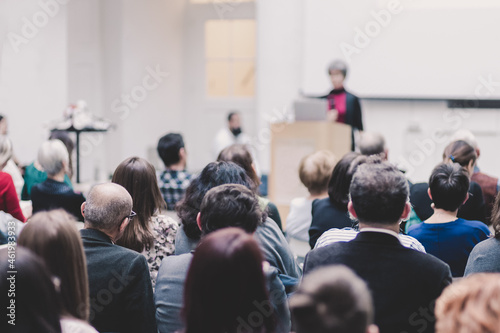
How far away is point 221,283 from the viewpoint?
1339 mm

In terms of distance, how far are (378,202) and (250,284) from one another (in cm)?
62

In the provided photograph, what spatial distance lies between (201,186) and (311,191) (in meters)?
0.89

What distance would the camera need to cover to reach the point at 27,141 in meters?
6.55

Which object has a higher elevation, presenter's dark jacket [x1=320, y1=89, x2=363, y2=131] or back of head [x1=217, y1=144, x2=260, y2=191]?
presenter's dark jacket [x1=320, y1=89, x2=363, y2=131]

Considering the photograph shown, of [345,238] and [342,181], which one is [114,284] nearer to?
[345,238]

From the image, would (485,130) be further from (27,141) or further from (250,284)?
(250,284)

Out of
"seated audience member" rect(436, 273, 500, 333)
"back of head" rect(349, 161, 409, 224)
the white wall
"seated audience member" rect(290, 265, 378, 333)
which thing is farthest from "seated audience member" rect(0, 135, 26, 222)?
the white wall

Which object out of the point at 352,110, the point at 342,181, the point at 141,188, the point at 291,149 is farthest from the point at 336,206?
the point at 352,110

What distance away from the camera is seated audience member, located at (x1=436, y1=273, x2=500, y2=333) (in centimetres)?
115

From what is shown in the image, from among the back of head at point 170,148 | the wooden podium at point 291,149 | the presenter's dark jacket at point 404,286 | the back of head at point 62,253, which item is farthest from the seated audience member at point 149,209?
the wooden podium at point 291,149

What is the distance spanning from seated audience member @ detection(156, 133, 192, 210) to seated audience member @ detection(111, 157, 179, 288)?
1020 mm

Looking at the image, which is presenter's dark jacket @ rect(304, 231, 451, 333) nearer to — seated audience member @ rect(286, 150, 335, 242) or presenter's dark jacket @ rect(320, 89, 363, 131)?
seated audience member @ rect(286, 150, 335, 242)

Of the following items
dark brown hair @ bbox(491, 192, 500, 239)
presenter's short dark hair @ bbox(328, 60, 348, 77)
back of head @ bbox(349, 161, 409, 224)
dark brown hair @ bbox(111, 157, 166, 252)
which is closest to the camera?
back of head @ bbox(349, 161, 409, 224)

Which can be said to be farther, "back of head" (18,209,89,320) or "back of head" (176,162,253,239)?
"back of head" (176,162,253,239)
